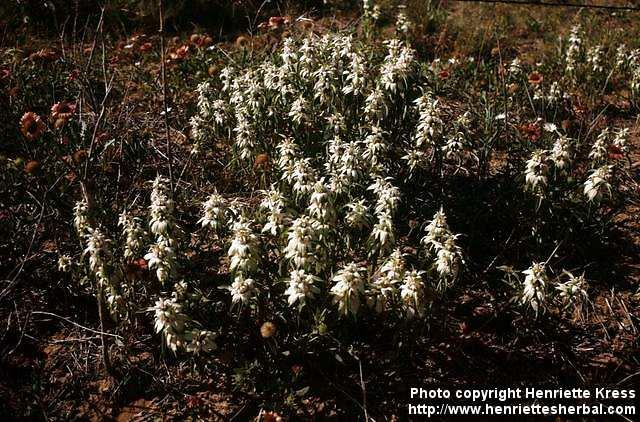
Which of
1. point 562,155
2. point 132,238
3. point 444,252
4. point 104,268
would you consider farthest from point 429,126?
point 104,268

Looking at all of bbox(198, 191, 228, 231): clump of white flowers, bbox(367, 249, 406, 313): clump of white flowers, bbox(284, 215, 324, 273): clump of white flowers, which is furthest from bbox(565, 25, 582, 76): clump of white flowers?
bbox(198, 191, 228, 231): clump of white flowers

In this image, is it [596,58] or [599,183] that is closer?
[599,183]

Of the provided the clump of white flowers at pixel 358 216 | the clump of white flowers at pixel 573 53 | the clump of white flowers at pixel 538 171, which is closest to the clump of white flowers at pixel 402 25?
the clump of white flowers at pixel 573 53

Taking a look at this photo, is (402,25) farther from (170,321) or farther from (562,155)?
(170,321)

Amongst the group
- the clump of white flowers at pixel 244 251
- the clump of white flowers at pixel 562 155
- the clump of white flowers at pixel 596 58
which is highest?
the clump of white flowers at pixel 596 58

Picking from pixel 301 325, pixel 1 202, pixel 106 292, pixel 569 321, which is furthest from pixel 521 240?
pixel 1 202

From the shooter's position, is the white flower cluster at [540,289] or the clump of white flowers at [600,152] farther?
the clump of white flowers at [600,152]

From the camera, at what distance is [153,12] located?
727 cm

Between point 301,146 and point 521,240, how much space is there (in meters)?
1.80

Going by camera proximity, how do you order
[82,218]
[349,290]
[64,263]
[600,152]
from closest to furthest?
[349,290]
[82,218]
[64,263]
[600,152]

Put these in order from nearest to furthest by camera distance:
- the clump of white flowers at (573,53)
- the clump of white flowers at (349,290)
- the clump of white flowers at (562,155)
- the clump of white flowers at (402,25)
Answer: the clump of white flowers at (349,290) < the clump of white flowers at (562,155) < the clump of white flowers at (573,53) < the clump of white flowers at (402,25)

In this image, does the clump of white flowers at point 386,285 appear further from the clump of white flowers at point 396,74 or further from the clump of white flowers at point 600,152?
the clump of white flowers at point 600,152

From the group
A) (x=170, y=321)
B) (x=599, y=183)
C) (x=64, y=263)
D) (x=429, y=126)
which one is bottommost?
(x=64, y=263)

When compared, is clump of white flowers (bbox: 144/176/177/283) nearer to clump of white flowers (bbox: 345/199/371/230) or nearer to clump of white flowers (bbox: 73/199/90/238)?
clump of white flowers (bbox: 73/199/90/238)
